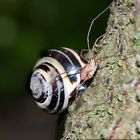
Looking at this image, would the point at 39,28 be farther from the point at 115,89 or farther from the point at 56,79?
the point at 115,89

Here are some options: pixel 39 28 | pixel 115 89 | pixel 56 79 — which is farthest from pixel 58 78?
pixel 39 28

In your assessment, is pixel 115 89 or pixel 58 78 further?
pixel 58 78

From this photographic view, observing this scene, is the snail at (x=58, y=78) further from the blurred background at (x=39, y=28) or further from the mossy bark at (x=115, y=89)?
the blurred background at (x=39, y=28)

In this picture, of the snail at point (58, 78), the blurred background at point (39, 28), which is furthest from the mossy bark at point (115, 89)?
the blurred background at point (39, 28)

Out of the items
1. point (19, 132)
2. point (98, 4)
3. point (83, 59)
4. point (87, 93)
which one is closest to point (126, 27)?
point (87, 93)

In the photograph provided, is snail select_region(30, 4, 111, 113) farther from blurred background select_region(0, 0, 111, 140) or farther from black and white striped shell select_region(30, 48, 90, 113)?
blurred background select_region(0, 0, 111, 140)

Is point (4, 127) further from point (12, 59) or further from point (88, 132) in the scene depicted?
point (88, 132)
